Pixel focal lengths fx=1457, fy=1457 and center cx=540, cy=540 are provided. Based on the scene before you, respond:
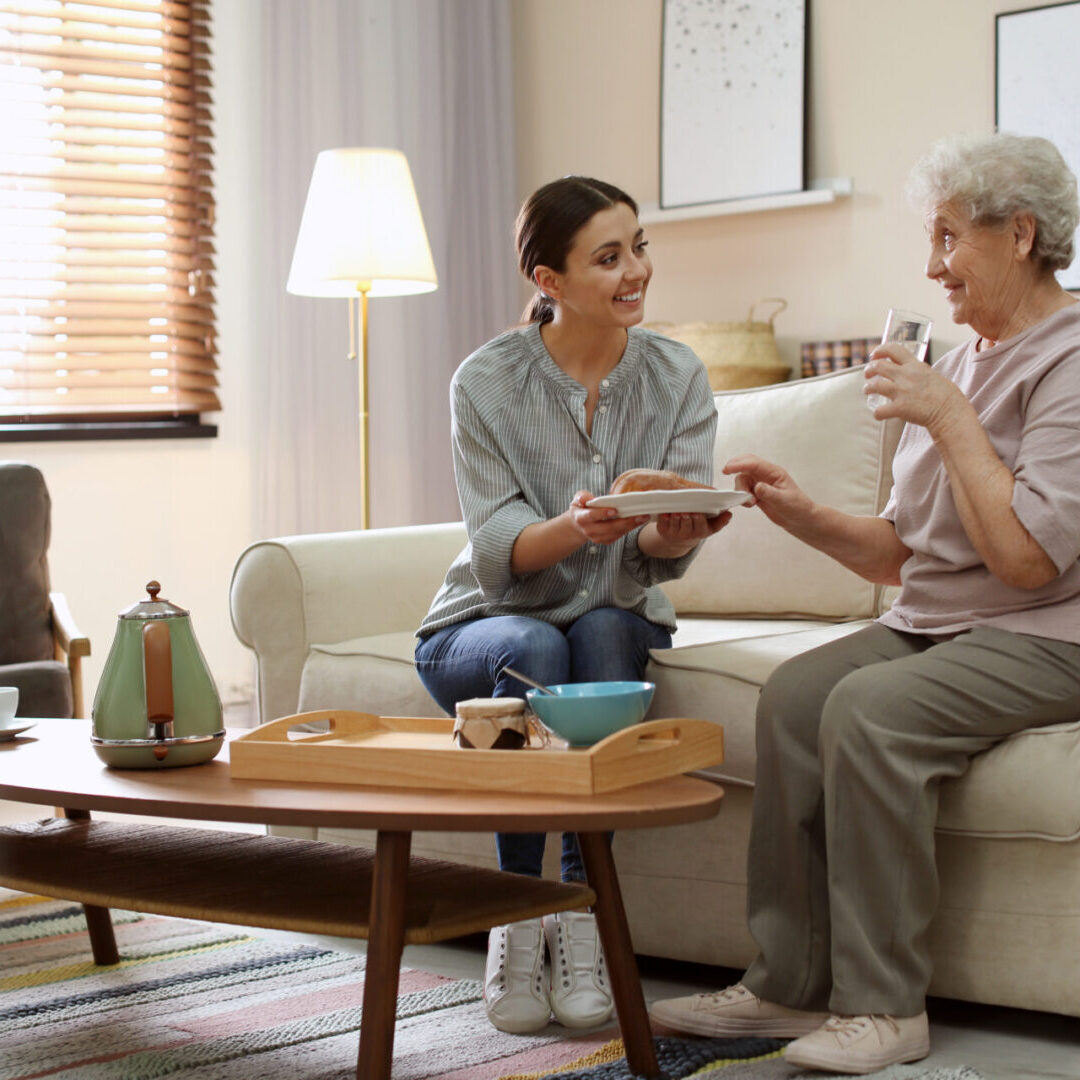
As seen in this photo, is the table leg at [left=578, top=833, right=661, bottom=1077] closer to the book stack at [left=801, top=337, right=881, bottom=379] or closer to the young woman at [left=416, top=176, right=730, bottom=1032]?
the young woman at [left=416, top=176, right=730, bottom=1032]

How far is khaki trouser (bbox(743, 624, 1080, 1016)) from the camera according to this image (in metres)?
1.61

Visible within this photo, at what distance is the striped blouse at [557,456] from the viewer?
207cm

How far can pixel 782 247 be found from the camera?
13.3 ft

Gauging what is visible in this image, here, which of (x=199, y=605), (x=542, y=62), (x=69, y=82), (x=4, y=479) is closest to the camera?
(x=4, y=479)

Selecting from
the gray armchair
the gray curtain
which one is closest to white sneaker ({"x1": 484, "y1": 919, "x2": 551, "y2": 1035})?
the gray armchair

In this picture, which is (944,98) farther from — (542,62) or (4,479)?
(4,479)

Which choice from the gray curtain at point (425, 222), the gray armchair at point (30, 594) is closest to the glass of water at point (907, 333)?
the gray armchair at point (30, 594)

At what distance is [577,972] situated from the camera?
1.80 meters

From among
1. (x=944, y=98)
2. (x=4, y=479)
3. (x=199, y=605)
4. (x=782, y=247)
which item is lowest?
(x=199, y=605)

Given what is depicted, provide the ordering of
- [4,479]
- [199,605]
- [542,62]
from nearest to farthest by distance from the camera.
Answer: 1. [4,479]
2. [199,605]
3. [542,62]

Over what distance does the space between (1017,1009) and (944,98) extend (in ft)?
8.60

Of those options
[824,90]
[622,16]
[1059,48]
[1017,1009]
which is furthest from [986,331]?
[622,16]

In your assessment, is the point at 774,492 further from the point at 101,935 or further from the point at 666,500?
the point at 101,935

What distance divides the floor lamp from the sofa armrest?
817mm
